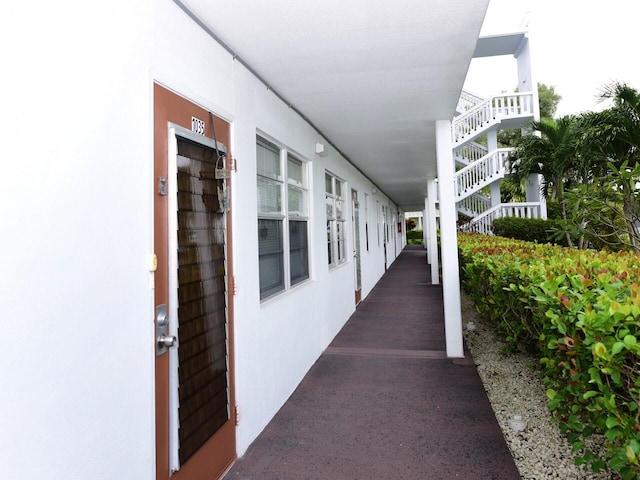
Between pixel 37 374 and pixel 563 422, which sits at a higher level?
pixel 37 374

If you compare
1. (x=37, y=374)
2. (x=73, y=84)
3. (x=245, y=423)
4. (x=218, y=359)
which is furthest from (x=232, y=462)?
(x=73, y=84)

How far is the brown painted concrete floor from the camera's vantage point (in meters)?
2.53

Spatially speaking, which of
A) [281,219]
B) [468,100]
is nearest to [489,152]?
[468,100]

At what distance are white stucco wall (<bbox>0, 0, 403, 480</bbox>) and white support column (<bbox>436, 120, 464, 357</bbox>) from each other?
3321 millimetres

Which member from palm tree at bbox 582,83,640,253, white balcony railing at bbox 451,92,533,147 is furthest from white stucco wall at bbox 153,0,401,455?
white balcony railing at bbox 451,92,533,147

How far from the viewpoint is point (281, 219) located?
150 inches

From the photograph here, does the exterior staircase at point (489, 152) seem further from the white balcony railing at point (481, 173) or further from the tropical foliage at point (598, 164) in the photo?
the tropical foliage at point (598, 164)

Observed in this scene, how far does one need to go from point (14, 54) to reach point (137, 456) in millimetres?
1642

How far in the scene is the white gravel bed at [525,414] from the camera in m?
2.44

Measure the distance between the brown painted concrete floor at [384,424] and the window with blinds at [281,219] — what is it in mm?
1083

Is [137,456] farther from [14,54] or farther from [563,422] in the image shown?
[563,422]

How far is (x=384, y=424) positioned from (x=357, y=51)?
9.46ft

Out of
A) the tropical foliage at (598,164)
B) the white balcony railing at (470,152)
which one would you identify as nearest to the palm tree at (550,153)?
the tropical foliage at (598,164)

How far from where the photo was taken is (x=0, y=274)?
3.85 feet
